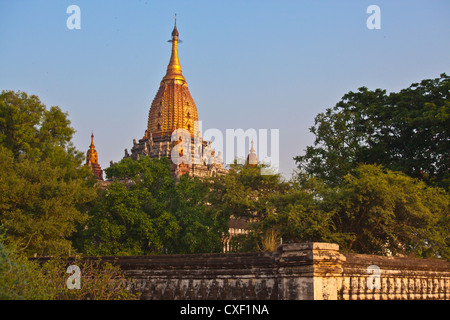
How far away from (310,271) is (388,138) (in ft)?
77.3

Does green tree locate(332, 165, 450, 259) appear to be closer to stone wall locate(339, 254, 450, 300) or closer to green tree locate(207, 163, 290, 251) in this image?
green tree locate(207, 163, 290, 251)

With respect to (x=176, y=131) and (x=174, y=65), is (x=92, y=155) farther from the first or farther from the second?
(x=176, y=131)

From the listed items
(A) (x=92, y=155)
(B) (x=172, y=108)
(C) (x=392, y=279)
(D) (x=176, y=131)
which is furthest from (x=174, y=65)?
(C) (x=392, y=279)

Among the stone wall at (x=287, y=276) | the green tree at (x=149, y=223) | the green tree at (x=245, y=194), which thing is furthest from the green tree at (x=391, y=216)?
the stone wall at (x=287, y=276)

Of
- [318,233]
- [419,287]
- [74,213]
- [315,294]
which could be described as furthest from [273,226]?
[315,294]

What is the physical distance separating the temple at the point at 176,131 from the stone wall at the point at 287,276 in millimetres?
65618

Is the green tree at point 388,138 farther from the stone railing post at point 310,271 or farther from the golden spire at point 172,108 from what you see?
the golden spire at point 172,108

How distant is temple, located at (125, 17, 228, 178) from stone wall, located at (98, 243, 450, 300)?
6562cm

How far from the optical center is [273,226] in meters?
25.9

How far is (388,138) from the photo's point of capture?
31.9 meters

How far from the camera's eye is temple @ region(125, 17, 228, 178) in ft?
267

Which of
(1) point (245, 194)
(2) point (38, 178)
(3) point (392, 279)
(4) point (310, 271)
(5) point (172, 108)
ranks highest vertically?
(5) point (172, 108)
